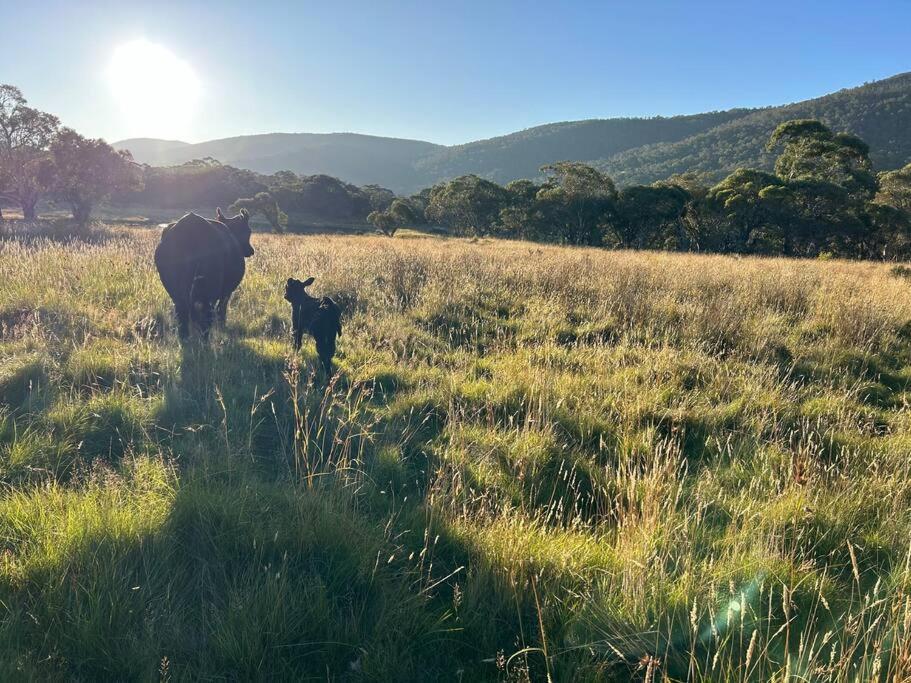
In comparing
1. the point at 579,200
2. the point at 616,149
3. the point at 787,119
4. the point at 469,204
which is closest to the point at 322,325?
the point at 579,200

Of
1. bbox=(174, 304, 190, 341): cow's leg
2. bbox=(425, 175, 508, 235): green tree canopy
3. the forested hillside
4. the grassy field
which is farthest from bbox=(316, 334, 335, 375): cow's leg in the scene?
the forested hillside

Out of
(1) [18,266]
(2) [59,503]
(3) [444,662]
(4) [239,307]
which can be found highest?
(1) [18,266]

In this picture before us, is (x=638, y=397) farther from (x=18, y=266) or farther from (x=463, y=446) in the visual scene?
(x=18, y=266)

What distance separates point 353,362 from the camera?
561 cm

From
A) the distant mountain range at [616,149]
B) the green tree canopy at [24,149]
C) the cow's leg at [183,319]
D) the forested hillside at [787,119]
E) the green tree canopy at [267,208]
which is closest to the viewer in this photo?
the cow's leg at [183,319]

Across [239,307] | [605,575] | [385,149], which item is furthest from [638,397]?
[385,149]

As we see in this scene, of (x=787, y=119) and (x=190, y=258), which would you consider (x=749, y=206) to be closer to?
(x=190, y=258)

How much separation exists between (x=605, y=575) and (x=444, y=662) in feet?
2.87

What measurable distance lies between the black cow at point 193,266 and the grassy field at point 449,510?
456 millimetres

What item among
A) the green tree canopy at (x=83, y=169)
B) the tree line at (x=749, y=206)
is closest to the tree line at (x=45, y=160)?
the green tree canopy at (x=83, y=169)

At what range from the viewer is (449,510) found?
277cm

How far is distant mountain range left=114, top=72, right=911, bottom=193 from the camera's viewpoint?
67.2 metres

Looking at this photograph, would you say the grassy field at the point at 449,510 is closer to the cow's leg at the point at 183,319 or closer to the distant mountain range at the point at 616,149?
the cow's leg at the point at 183,319

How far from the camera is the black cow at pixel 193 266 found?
6.03m
